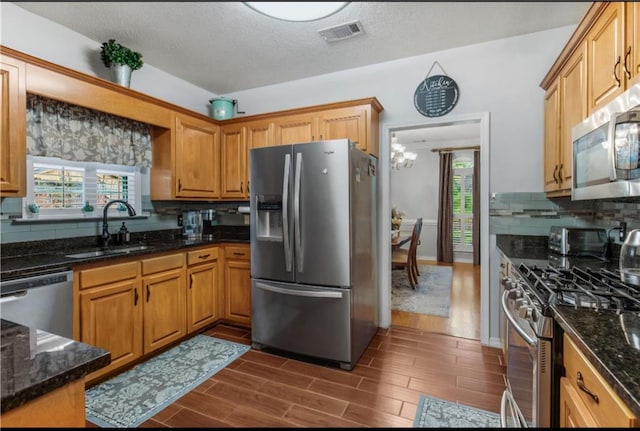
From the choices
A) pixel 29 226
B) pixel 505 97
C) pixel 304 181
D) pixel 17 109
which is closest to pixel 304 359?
pixel 304 181

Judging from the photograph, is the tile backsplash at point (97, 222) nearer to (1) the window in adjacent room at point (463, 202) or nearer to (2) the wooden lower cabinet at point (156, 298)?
(2) the wooden lower cabinet at point (156, 298)

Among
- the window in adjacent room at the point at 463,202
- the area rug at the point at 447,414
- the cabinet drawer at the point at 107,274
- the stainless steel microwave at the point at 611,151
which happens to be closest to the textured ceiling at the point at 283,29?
the stainless steel microwave at the point at 611,151

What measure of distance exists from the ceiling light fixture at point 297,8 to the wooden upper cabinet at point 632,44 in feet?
4.10

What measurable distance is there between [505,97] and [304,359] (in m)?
2.77

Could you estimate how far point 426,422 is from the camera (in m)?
1.63

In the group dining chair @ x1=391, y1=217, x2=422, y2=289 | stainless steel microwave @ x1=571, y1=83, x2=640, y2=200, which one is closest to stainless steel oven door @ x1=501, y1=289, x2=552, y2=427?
stainless steel microwave @ x1=571, y1=83, x2=640, y2=200

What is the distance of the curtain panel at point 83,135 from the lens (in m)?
2.17

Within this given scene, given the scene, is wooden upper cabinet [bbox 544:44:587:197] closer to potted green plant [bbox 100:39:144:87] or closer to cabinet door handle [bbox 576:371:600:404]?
cabinet door handle [bbox 576:371:600:404]

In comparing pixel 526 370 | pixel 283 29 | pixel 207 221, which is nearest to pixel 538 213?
pixel 526 370

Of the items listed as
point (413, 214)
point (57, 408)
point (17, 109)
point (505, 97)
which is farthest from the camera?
point (413, 214)

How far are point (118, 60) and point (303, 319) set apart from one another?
8.33ft

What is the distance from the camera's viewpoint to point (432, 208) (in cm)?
666

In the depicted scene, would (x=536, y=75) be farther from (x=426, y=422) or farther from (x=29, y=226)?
(x=29, y=226)

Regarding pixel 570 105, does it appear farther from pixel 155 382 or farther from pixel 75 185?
pixel 75 185
